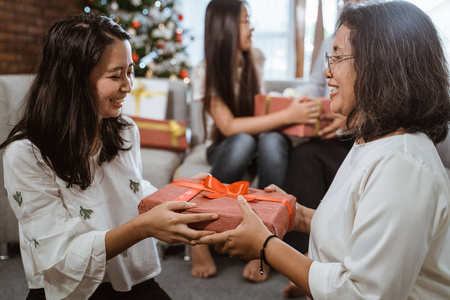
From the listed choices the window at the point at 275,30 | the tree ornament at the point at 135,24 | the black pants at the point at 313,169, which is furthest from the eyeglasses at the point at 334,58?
the window at the point at 275,30

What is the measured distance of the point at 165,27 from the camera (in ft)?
12.2

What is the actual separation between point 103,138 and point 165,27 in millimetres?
2807

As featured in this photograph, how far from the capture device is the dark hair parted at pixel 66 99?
3.36ft

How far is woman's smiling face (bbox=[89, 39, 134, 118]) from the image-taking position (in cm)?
108

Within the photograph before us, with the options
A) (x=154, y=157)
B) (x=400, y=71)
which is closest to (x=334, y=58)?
(x=400, y=71)

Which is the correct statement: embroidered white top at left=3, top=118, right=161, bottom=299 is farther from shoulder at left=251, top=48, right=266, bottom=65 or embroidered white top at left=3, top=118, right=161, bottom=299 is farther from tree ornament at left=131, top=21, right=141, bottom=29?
tree ornament at left=131, top=21, right=141, bottom=29

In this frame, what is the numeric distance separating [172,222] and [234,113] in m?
1.27

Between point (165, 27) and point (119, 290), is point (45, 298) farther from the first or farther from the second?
point (165, 27)

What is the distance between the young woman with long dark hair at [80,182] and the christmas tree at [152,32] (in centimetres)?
251

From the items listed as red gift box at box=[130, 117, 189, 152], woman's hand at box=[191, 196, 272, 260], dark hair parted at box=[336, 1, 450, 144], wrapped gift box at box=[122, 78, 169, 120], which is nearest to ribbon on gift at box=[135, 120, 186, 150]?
red gift box at box=[130, 117, 189, 152]

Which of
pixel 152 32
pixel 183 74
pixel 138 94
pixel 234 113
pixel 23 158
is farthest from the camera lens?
pixel 183 74

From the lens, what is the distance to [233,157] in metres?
1.94

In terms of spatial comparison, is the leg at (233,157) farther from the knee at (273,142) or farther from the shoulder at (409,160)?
the shoulder at (409,160)

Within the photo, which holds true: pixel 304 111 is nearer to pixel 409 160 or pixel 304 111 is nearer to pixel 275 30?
pixel 409 160
